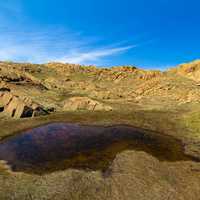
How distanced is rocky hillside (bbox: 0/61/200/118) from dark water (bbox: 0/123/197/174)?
415 inches

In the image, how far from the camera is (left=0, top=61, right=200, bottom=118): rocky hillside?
1729 inches

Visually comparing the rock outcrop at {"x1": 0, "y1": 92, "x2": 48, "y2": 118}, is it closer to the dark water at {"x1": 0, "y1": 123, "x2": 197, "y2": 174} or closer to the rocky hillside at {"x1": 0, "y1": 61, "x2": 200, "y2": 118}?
the rocky hillside at {"x1": 0, "y1": 61, "x2": 200, "y2": 118}

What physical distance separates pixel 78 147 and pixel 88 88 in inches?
1844

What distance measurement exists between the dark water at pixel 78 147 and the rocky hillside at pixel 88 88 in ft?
34.6

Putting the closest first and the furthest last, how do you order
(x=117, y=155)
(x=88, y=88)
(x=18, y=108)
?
(x=117, y=155) → (x=18, y=108) → (x=88, y=88)

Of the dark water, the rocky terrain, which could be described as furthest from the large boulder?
the dark water

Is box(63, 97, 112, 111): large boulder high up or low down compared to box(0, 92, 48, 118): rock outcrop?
up

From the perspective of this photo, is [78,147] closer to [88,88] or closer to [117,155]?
[117,155]

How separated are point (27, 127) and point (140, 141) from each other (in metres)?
14.3

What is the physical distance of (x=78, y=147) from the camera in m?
23.2

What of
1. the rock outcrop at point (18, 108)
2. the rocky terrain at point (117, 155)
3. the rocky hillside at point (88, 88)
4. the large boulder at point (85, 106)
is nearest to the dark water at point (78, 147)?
the rocky terrain at point (117, 155)

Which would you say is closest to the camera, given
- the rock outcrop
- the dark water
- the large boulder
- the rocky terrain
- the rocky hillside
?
the rocky terrain

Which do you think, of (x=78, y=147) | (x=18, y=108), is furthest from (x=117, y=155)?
(x=18, y=108)

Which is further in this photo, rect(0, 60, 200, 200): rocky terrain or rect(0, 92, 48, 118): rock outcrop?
rect(0, 92, 48, 118): rock outcrop
